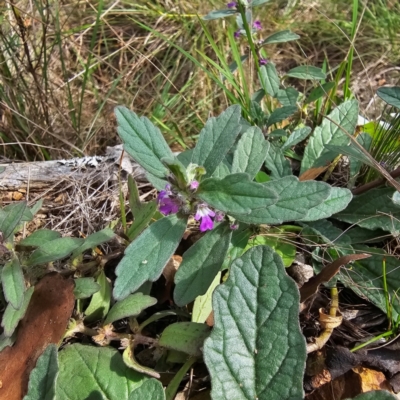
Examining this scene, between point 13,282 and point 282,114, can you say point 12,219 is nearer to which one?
point 13,282

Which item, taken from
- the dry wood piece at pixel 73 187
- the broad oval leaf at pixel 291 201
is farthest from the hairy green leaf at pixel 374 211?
the dry wood piece at pixel 73 187

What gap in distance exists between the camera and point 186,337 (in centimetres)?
125

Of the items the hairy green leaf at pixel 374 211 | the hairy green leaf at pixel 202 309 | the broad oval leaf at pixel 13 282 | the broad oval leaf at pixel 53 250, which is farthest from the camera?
the hairy green leaf at pixel 374 211

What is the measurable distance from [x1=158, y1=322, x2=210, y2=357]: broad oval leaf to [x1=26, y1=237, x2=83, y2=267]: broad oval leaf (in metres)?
0.32

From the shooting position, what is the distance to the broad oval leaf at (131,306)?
1.24 metres

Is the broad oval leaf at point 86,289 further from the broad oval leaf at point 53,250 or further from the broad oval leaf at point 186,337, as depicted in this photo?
the broad oval leaf at point 186,337

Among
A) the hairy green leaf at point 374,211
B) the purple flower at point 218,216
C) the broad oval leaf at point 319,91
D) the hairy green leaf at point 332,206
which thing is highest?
the purple flower at point 218,216

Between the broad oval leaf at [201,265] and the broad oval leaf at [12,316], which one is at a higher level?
the broad oval leaf at [12,316]

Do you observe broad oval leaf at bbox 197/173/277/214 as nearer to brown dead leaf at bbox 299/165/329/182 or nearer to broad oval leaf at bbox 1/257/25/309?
broad oval leaf at bbox 1/257/25/309

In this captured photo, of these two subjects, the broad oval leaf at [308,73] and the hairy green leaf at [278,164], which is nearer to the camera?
the hairy green leaf at [278,164]

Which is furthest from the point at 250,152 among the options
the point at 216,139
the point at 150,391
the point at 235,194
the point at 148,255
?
the point at 150,391

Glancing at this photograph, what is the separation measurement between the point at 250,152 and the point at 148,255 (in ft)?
1.30

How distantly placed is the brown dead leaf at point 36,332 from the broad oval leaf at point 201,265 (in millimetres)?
285

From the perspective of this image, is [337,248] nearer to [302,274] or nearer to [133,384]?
[302,274]
